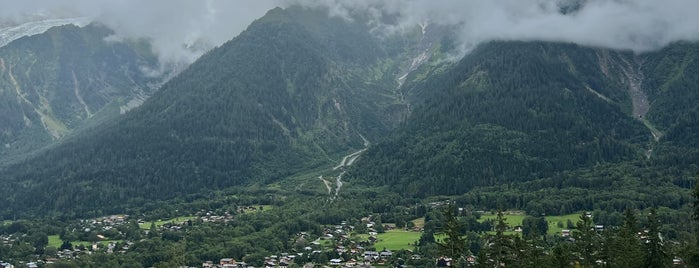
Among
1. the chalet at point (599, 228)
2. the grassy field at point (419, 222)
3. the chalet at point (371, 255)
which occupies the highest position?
the grassy field at point (419, 222)

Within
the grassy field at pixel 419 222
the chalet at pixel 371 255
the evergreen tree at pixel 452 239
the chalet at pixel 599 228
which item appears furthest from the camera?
the grassy field at pixel 419 222

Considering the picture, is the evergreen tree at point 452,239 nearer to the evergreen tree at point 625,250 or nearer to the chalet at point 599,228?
the evergreen tree at point 625,250

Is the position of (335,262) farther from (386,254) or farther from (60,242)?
(60,242)

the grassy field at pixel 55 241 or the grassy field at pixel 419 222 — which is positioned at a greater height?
the grassy field at pixel 419 222

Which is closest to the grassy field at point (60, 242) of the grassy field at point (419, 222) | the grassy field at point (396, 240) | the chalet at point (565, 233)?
the grassy field at point (396, 240)

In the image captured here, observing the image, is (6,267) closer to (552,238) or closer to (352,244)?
(352,244)

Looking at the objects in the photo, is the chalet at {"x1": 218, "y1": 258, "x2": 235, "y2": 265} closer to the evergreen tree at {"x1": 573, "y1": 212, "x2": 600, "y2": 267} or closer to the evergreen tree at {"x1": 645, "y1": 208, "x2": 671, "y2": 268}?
the evergreen tree at {"x1": 573, "y1": 212, "x2": 600, "y2": 267}

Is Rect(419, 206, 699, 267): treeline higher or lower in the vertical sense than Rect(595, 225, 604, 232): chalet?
lower

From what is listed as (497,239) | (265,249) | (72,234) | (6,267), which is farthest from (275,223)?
(497,239)

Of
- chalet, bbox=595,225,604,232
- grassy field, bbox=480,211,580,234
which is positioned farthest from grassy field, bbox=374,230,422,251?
chalet, bbox=595,225,604,232
